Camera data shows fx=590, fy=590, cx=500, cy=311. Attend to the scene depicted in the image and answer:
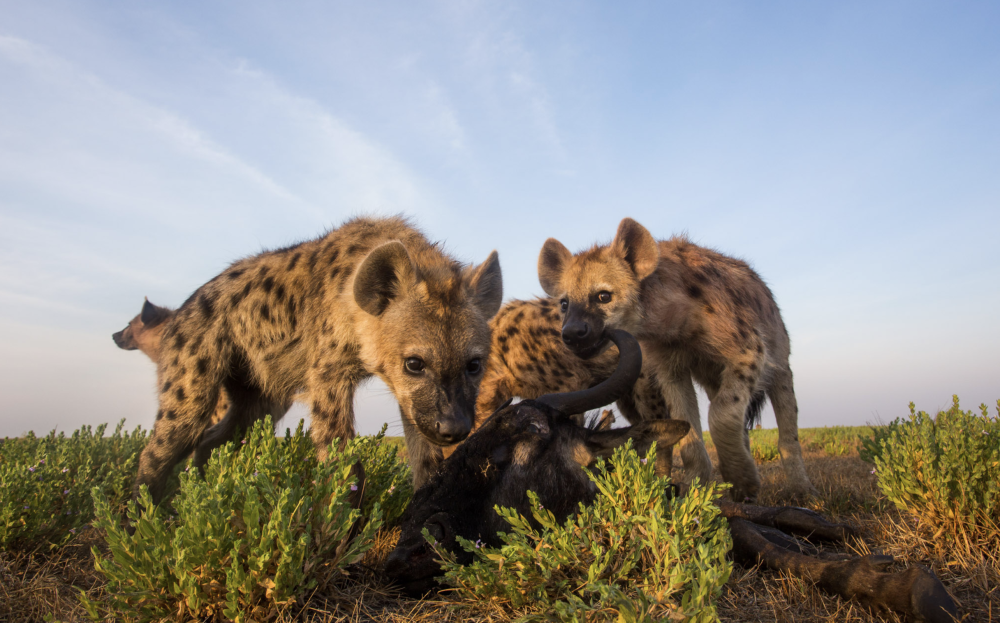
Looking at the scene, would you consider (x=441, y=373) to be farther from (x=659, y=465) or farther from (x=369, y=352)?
(x=659, y=465)

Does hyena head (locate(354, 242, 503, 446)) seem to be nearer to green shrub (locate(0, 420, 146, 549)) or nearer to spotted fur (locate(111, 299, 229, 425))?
green shrub (locate(0, 420, 146, 549))

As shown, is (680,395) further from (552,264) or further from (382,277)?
(382,277)

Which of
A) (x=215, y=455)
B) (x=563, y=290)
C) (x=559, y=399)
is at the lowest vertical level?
(x=215, y=455)

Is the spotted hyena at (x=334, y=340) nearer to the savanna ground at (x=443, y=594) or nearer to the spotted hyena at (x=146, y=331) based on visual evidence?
the savanna ground at (x=443, y=594)

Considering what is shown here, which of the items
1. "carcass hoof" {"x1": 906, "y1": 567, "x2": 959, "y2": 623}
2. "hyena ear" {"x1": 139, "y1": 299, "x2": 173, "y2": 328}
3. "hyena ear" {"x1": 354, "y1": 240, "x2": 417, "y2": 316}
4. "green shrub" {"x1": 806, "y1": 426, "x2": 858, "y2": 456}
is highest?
"hyena ear" {"x1": 139, "y1": 299, "x2": 173, "y2": 328}

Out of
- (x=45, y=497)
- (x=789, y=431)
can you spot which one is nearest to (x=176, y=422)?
(x=45, y=497)

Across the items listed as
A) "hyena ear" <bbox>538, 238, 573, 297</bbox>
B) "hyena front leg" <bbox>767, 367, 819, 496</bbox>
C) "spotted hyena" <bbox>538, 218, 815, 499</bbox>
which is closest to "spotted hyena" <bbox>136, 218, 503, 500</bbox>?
"spotted hyena" <bbox>538, 218, 815, 499</bbox>

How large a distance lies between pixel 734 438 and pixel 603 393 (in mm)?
1861

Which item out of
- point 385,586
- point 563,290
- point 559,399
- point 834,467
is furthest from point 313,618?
point 834,467

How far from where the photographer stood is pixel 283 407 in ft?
16.4

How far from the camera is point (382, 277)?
3762mm

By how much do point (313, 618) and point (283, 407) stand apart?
3044mm

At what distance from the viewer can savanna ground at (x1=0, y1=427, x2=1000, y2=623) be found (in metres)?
2.25

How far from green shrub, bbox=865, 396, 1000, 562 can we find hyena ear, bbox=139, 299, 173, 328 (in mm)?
8611
